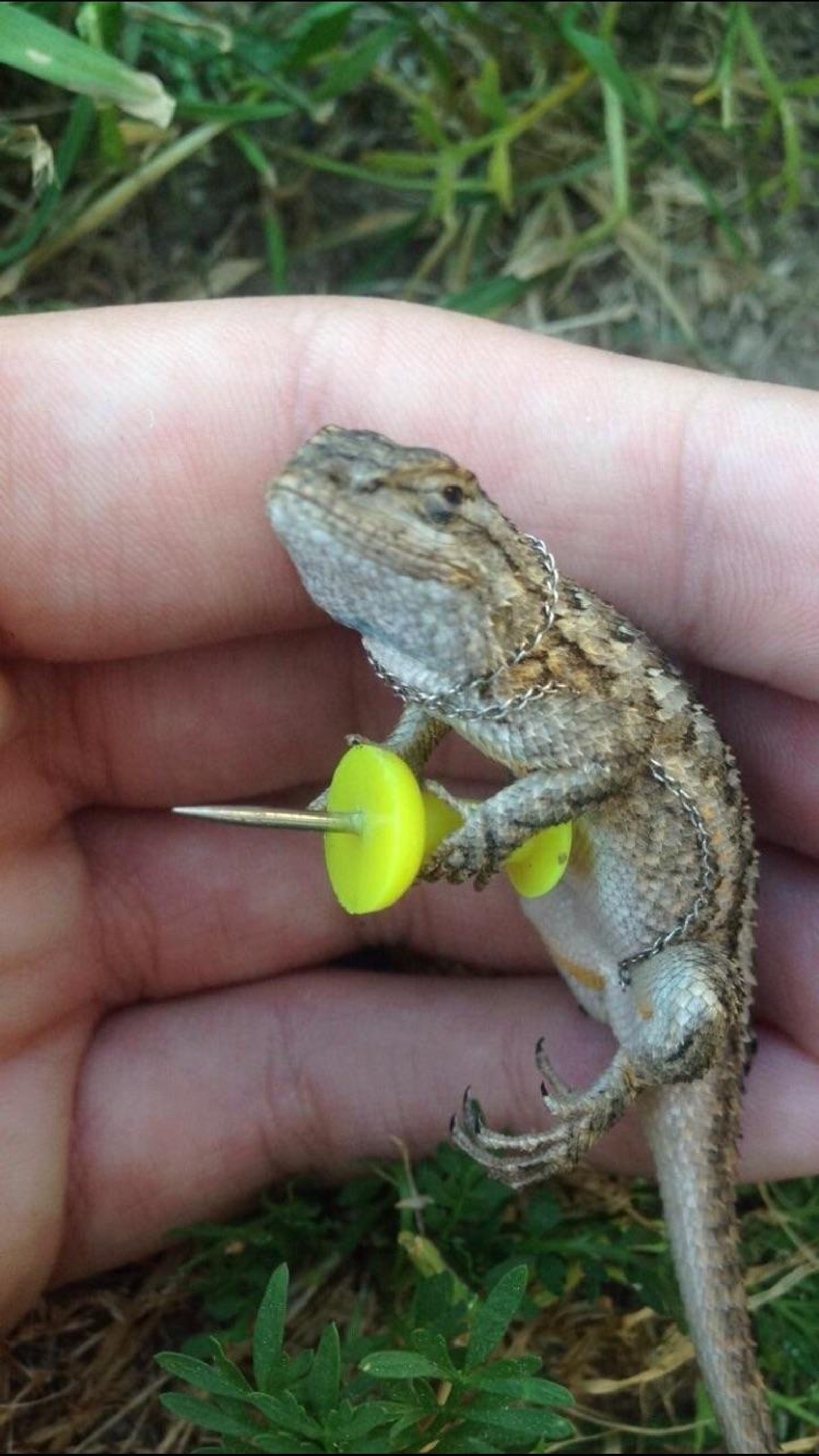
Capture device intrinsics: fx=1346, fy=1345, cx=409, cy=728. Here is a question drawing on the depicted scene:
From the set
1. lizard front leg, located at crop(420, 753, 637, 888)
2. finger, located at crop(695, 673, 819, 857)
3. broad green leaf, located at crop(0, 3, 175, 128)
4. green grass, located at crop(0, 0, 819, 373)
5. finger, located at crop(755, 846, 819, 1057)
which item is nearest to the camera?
lizard front leg, located at crop(420, 753, 637, 888)

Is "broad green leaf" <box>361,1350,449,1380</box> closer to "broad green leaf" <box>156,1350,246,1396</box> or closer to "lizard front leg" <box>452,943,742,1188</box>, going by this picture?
"broad green leaf" <box>156,1350,246,1396</box>

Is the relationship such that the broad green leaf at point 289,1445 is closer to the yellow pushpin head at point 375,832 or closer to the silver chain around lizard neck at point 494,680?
the yellow pushpin head at point 375,832

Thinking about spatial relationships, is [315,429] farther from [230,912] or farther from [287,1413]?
[287,1413]

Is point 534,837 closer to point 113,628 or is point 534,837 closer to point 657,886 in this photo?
point 657,886

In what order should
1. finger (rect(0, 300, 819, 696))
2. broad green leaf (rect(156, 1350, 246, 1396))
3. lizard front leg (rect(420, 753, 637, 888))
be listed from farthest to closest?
finger (rect(0, 300, 819, 696)), lizard front leg (rect(420, 753, 637, 888)), broad green leaf (rect(156, 1350, 246, 1396))

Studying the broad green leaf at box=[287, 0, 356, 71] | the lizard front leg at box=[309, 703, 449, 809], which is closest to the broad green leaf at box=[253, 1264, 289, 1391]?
the lizard front leg at box=[309, 703, 449, 809]

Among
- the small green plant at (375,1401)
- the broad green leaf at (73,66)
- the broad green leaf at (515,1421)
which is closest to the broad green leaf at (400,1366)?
the small green plant at (375,1401)
